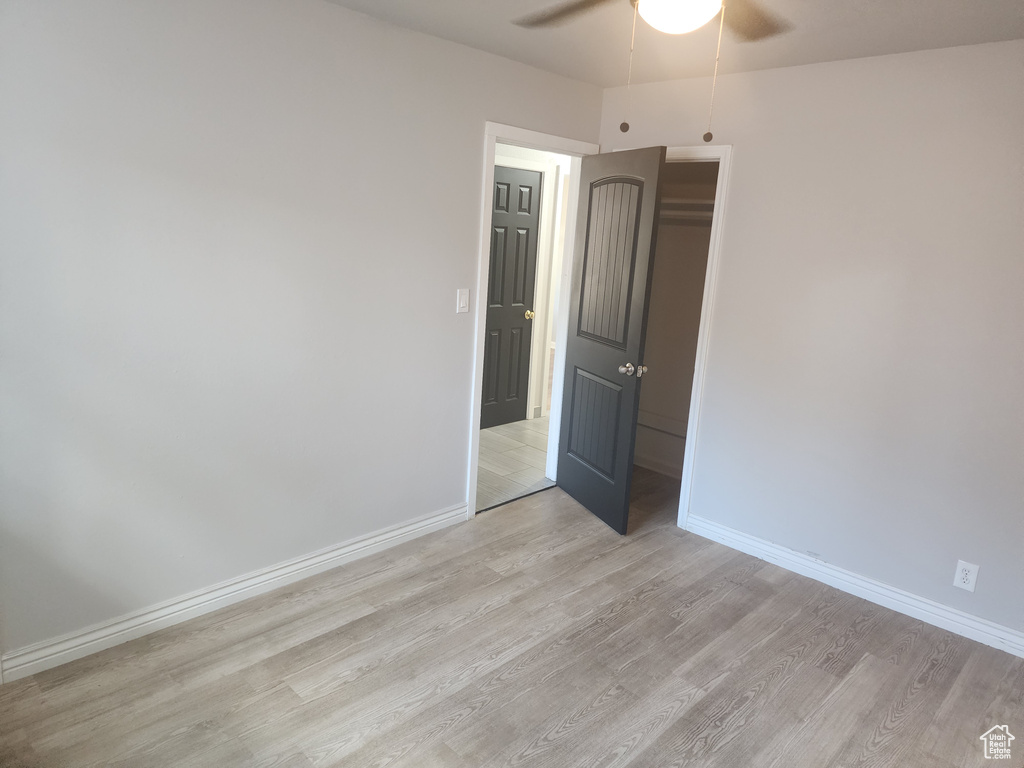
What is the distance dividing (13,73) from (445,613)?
2.36 m

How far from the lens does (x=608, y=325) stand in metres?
3.48

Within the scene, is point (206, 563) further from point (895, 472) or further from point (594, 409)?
point (895, 472)

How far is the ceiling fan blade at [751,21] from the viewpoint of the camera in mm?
2193

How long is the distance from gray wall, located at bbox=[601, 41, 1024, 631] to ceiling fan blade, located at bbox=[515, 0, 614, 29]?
3.56 feet

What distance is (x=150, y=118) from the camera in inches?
83.9

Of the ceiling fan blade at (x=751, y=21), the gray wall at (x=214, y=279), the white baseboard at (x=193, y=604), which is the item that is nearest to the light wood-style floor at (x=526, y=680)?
the white baseboard at (x=193, y=604)

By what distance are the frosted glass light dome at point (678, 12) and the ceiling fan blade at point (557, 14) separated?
0.74 meters

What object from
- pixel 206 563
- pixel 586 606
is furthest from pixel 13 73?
pixel 586 606

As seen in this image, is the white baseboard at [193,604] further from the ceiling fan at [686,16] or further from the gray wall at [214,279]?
the ceiling fan at [686,16]

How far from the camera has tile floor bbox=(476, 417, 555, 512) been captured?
3938mm

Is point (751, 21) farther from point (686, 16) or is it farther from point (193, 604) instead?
point (193, 604)

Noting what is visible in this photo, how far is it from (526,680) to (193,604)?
1355 mm

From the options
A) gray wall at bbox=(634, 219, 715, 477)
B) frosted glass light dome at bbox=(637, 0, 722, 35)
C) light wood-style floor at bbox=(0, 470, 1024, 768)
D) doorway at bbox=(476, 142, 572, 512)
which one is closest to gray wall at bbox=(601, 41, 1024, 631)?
light wood-style floor at bbox=(0, 470, 1024, 768)

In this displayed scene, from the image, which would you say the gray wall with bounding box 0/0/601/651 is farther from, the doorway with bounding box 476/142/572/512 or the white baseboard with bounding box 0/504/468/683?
the doorway with bounding box 476/142/572/512
